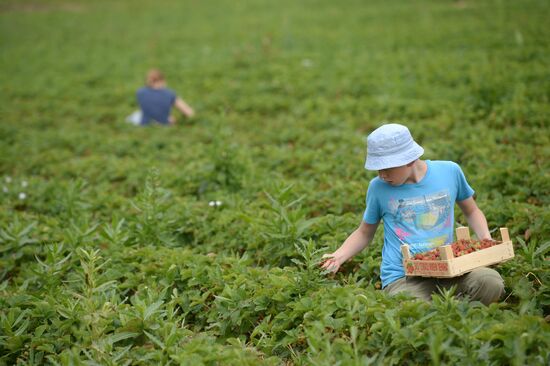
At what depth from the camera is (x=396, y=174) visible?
12.2ft

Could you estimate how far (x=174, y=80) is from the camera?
1255cm

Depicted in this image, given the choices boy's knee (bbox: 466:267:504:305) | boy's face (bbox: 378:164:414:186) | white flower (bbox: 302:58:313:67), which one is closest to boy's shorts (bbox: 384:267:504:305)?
boy's knee (bbox: 466:267:504:305)

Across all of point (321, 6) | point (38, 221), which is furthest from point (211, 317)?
point (321, 6)

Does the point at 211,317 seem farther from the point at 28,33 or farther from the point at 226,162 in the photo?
the point at 28,33

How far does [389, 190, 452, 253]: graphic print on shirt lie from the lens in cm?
378

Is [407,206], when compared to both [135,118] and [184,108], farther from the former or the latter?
[135,118]

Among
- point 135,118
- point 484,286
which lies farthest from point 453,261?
point 135,118

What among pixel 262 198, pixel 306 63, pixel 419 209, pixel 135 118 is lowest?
pixel 135 118

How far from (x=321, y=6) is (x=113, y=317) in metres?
19.5

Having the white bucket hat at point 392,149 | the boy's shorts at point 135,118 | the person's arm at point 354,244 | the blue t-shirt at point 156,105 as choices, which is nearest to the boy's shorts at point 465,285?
the person's arm at point 354,244

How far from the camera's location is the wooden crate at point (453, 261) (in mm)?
3385

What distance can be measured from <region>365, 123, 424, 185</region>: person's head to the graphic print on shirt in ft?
0.81

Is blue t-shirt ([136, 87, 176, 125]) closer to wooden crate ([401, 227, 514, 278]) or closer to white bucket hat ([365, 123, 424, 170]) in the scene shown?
white bucket hat ([365, 123, 424, 170])

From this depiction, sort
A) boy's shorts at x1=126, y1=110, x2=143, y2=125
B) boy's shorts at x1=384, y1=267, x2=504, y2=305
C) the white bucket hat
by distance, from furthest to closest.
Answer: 1. boy's shorts at x1=126, y1=110, x2=143, y2=125
2. the white bucket hat
3. boy's shorts at x1=384, y1=267, x2=504, y2=305
